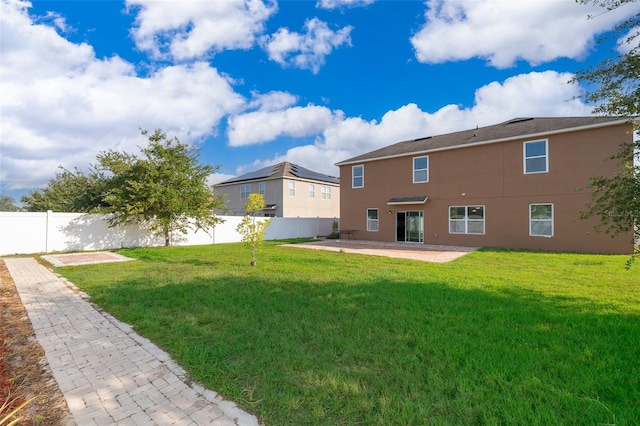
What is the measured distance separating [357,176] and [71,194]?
18814 mm

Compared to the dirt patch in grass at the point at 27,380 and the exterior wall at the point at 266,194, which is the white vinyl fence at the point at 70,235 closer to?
the exterior wall at the point at 266,194

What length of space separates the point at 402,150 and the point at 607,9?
48.6 ft

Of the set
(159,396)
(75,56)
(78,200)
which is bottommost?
(159,396)

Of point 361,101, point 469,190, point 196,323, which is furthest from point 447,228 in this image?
point 196,323

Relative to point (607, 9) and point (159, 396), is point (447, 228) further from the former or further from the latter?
point (159, 396)

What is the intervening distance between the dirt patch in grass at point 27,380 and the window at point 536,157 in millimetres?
17178

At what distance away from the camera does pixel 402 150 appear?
18828mm

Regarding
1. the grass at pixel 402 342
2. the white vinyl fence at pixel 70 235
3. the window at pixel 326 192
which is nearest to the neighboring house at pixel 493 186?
the grass at pixel 402 342

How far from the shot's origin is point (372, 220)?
19859 mm

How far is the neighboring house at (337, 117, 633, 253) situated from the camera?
12898 mm

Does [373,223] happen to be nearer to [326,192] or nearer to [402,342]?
[326,192]

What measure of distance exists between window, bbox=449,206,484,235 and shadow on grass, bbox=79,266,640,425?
10.7 metres

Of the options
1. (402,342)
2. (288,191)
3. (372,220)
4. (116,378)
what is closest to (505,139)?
(372,220)

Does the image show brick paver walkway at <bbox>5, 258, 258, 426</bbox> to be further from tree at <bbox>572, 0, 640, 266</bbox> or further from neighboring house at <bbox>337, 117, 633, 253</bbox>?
neighboring house at <bbox>337, 117, 633, 253</bbox>
